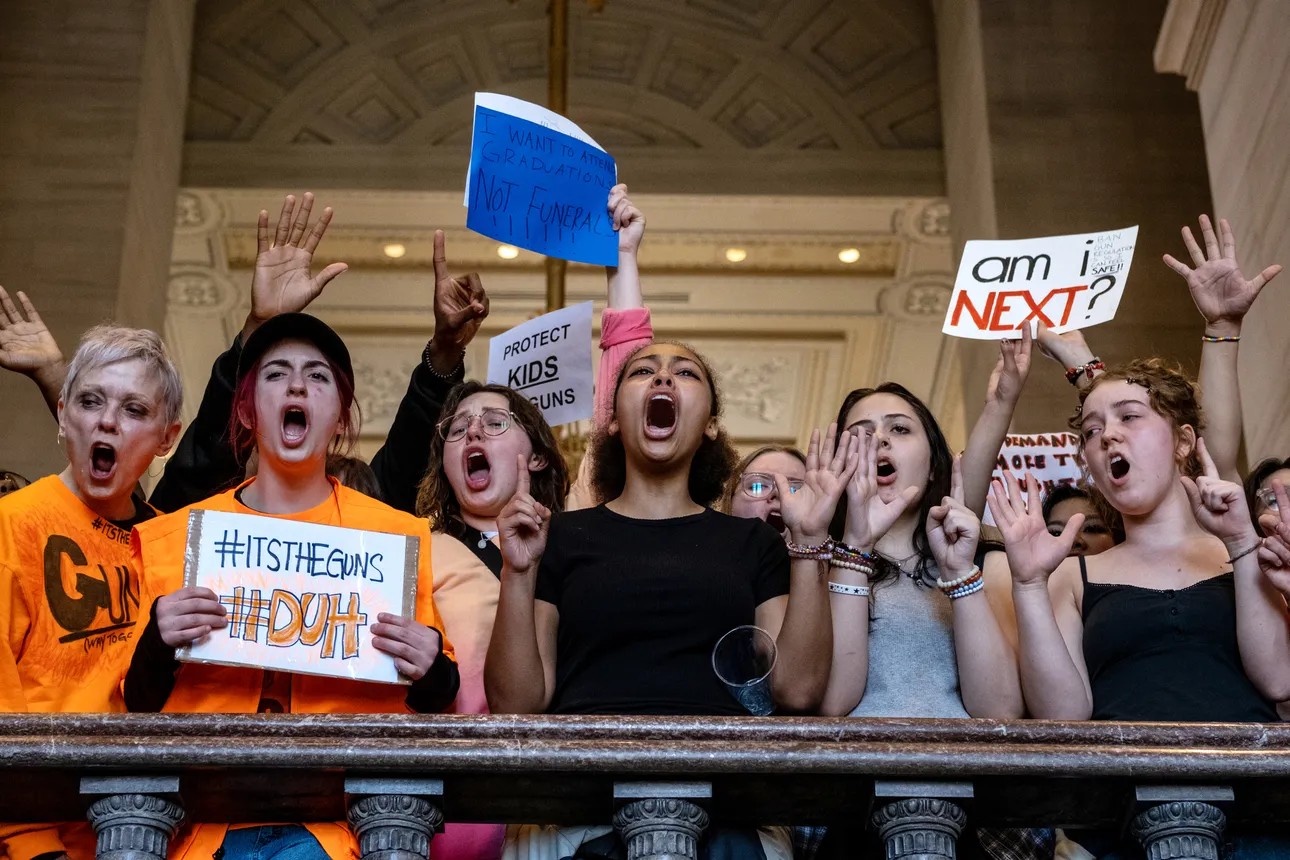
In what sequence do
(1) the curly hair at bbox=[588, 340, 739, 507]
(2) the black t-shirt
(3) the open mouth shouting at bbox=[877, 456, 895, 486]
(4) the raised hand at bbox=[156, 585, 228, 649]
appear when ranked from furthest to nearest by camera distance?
1. (1) the curly hair at bbox=[588, 340, 739, 507]
2. (3) the open mouth shouting at bbox=[877, 456, 895, 486]
3. (2) the black t-shirt
4. (4) the raised hand at bbox=[156, 585, 228, 649]

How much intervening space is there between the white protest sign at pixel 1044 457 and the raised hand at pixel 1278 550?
1.96 m

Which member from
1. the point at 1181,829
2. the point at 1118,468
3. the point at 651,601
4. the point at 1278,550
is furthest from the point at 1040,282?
the point at 1181,829

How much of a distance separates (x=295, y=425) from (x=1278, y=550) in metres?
2.11

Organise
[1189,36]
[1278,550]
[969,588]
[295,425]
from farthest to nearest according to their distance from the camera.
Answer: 1. [1189,36]
2. [295,425]
3. [969,588]
4. [1278,550]

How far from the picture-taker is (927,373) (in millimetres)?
13500

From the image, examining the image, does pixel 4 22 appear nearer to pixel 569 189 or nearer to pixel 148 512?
pixel 569 189

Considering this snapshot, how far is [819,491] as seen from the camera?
343cm

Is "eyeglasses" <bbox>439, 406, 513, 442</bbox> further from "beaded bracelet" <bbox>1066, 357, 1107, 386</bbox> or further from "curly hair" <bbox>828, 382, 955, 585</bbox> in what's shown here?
"beaded bracelet" <bbox>1066, 357, 1107, 386</bbox>

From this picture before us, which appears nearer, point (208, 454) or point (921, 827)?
point (921, 827)

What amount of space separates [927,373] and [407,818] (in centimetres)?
1123

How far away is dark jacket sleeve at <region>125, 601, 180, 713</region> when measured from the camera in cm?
304

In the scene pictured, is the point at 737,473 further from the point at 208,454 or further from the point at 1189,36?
the point at 1189,36

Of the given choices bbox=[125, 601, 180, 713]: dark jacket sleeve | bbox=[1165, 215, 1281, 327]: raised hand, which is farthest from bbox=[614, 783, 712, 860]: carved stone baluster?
bbox=[1165, 215, 1281, 327]: raised hand

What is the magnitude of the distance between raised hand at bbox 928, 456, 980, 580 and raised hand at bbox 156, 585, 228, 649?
1.52 metres
